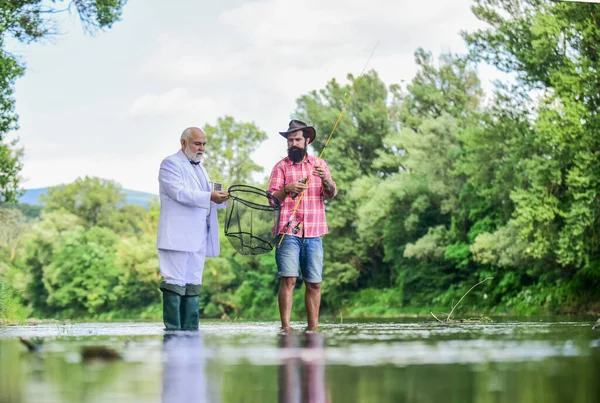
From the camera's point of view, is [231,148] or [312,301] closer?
Answer: [312,301]

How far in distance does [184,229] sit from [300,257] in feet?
3.76

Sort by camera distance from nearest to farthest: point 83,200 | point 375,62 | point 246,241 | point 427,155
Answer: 1. point 246,241
2. point 427,155
3. point 375,62
4. point 83,200

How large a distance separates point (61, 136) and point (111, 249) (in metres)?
12.4

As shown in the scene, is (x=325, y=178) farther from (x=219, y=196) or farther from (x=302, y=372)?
(x=302, y=372)

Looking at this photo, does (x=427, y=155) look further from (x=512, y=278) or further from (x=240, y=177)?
(x=240, y=177)

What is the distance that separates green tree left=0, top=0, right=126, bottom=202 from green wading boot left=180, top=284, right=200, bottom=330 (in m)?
11.6

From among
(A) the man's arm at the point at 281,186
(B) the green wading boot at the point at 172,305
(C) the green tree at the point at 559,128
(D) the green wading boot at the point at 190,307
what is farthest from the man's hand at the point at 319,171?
(C) the green tree at the point at 559,128

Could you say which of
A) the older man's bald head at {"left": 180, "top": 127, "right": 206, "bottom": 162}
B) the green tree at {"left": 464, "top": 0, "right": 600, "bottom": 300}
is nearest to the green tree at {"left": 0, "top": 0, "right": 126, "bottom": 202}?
the green tree at {"left": 464, "top": 0, "right": 600, "bottom": 300}

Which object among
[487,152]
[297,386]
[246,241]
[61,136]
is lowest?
[297,386]

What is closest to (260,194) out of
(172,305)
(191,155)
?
(191,155)

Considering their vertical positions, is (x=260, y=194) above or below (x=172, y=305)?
above

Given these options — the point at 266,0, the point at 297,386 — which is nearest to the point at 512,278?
the point at 266,0

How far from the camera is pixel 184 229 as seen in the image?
8.02 meters

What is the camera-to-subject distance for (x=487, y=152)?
2981cm
